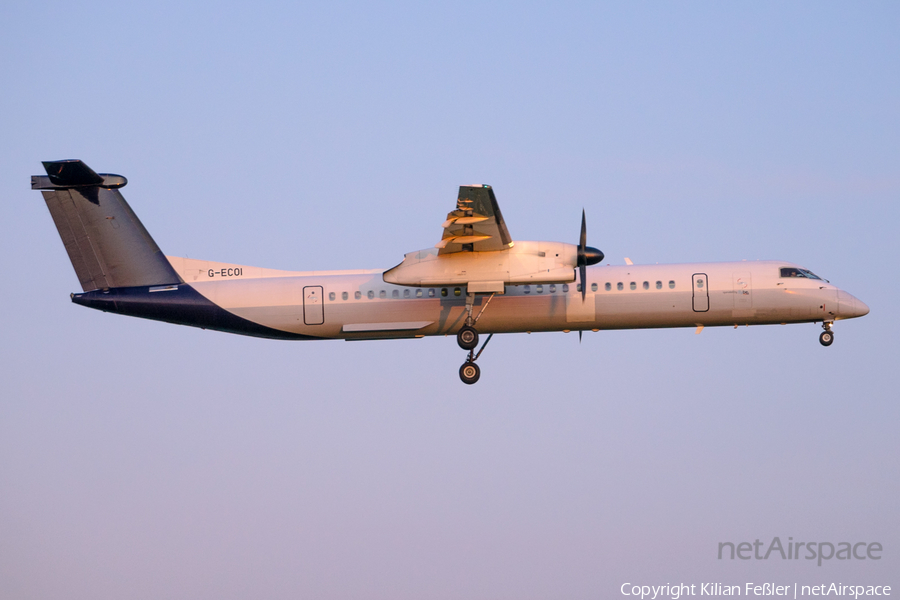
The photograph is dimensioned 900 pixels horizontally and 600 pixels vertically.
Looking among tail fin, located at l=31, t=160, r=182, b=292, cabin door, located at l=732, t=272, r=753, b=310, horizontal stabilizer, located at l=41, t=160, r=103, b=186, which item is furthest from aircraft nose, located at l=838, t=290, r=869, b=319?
horizontal stabilizer, located at l=41, t=160, r=103, b=186

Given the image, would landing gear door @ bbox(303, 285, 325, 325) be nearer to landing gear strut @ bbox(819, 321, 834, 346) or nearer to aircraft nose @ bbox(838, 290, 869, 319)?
landing gear strut @ bbox(819, 321, 834, 346)

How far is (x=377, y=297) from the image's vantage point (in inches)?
1065

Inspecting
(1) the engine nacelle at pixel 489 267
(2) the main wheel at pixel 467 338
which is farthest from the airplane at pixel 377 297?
(1) the engine nacelle at pixel 489 267

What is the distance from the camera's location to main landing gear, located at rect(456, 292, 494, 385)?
26756 millimetres

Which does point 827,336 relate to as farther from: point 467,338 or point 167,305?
point 167,305

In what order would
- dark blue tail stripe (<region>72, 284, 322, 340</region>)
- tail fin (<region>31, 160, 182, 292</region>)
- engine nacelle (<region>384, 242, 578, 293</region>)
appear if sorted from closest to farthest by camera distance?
engine nacelle (<region>384, 242, 578, 293</region>), tail fin (<region>31, 160, 182, 292</region>), dark blue tail stripe (<region>72, 284, 322, 340</region>)

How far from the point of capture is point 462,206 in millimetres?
23672

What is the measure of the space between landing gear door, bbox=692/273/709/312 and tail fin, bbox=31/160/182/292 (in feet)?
44.4

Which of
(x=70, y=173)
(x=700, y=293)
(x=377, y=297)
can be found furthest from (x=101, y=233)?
(x=700, y=293)

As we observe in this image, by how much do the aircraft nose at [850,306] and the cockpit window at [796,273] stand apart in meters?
0.78

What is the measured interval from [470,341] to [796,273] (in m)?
8.85

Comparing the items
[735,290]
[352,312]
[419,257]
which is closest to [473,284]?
[419,257]

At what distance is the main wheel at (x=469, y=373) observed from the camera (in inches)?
1083

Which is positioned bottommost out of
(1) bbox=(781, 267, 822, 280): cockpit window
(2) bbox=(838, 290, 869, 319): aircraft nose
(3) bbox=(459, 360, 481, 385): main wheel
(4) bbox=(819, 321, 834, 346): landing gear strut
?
(3) bbox=(459, 360, 481, 385): main wheel
